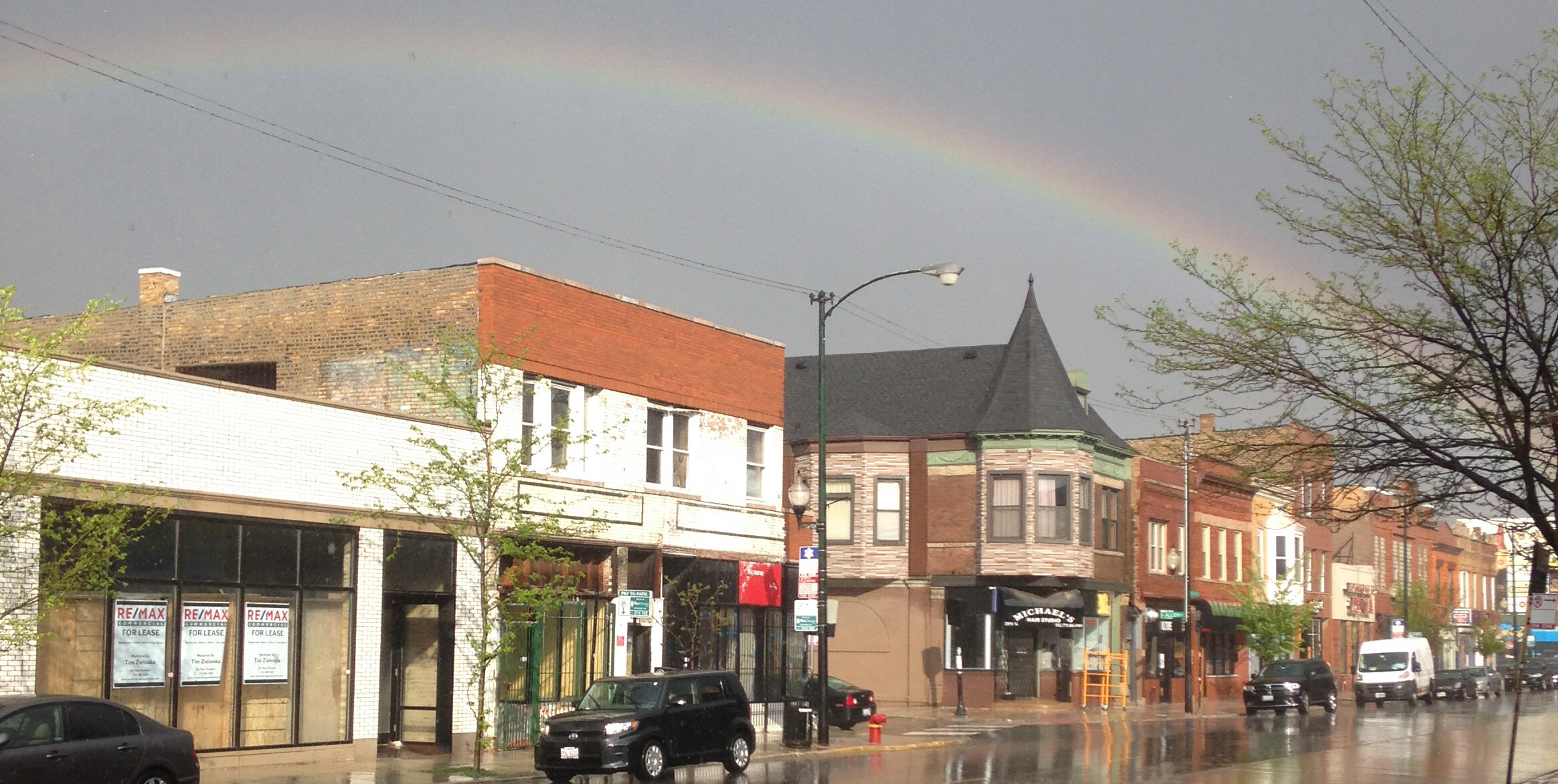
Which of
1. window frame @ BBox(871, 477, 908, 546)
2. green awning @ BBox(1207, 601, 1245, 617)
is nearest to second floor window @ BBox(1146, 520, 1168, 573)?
green awning @ BBox(1207, 601, 1245, 617)

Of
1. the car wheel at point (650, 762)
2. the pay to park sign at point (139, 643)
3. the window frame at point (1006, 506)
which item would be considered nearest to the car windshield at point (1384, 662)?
the window frame at point (1006, 506)

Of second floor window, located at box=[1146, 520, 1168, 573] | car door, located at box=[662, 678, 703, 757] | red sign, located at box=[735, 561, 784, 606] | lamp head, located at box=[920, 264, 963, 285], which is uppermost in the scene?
lamp head, located at box=[920, 264, 963, 285]

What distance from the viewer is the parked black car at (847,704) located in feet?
124

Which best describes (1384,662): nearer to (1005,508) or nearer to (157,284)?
(1005,508)

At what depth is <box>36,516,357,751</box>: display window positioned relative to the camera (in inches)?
858

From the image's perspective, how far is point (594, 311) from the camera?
3136 centimetres

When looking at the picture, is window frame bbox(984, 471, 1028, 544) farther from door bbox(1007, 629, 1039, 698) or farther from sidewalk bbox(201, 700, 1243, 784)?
sidewalk bbox(201, 700, 1243, 784)

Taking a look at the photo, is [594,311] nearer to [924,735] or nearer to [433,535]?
[433,535]

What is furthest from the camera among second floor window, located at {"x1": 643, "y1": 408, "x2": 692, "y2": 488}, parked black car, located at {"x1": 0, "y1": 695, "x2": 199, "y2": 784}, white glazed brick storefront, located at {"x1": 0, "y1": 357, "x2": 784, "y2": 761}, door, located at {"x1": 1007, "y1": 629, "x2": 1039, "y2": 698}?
door, located at {"x1": 1007, "y1": 629, "x2": 1039, "y2": 698}

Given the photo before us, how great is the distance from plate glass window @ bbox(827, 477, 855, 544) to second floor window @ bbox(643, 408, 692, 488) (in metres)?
17.9

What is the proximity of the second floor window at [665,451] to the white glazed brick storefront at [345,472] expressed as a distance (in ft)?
0.75

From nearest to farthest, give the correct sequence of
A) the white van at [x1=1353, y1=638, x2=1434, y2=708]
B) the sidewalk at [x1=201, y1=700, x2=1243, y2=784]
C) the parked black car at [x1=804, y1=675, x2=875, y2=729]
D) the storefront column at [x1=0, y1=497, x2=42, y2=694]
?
the storefront column at [x1=0, y1=497, x2=42, y2=694] < the sidewalk at [x1=201, y1=700, x2=1243, y2=784] < the parked black car at [x1=804, y1=675, x2=875, y2=729] < the white van at [x1=1353, y1=638, x2=1434, y2=708]

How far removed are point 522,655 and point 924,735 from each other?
10.9 m

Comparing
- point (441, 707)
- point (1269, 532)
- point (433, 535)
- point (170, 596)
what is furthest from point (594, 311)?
point (1269, 532)
